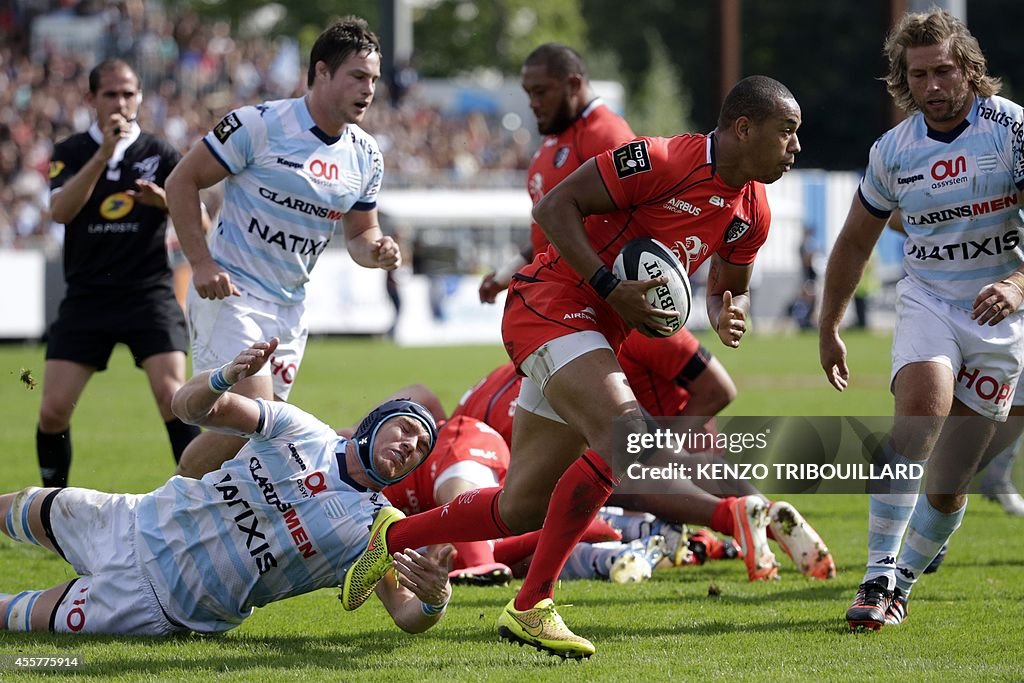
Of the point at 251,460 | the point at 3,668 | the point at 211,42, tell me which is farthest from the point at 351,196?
the point at 211,42

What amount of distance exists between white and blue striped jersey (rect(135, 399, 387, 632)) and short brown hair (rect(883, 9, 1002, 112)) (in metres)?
2.85

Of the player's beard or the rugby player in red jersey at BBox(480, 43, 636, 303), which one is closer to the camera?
the rugby player in red jersey at BBox(480, 43, 636, 303)

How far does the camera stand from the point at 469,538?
507 cm

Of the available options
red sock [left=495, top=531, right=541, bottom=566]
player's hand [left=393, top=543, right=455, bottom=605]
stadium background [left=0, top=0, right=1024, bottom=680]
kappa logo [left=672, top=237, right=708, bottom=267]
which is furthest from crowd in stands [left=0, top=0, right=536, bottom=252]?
player's hand [left=393, top=543, right=455, bottom=605]

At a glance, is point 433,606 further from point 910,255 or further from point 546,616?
point 910,255

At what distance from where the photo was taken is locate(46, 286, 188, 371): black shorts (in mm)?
7320

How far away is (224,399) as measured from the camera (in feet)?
16.0

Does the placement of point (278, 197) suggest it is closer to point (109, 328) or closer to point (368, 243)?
point (368, 243)

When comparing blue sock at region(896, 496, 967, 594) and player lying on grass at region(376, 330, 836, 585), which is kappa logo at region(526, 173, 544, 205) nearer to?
player lying on grass at region(376, 330, 836, 585)

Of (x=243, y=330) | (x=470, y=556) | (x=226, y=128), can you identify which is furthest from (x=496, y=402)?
(x=226, y=128)

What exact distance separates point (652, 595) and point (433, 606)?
159cm

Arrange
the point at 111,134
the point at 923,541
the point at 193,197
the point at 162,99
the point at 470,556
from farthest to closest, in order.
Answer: the point at 162,99
the point at 111,134
the point at 470,556
the point at 193,197
the point at 923,541

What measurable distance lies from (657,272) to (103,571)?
2.32 m

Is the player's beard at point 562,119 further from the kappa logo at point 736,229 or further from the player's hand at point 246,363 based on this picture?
→ the player's hand at point 246,363
